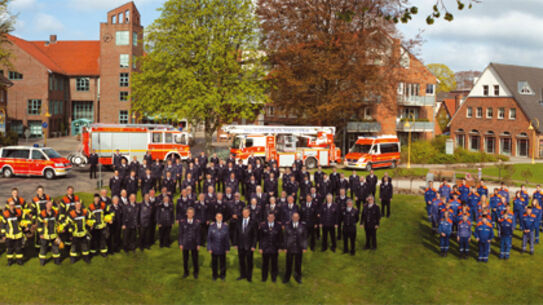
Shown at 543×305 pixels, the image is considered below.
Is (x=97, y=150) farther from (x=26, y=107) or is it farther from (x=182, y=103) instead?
(x=26, y=107)

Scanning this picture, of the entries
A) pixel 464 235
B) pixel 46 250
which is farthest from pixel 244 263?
pixel 464 235

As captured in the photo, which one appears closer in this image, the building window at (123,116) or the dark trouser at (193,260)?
the dark trouser at (193,260)

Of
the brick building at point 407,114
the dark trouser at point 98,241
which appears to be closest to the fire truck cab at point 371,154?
the brick building at point 407,114

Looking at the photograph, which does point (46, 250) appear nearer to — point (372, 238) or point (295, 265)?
point (295, 265)

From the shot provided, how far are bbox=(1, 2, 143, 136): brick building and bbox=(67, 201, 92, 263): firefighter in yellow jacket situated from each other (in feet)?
144

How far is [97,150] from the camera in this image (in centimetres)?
2997

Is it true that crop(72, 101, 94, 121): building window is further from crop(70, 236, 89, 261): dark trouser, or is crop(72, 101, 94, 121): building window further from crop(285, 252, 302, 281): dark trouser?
crop(285, 252, 302, 281): dark trouser

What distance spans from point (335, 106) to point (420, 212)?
17.4 metres

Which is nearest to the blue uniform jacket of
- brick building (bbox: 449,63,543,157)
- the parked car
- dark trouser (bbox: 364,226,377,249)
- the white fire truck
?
dark trouser (bbox: 364,226,377,249)

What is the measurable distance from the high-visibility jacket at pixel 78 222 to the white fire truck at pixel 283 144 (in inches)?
686

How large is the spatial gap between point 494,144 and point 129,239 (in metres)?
48.1

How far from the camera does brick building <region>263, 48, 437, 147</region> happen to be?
47362 mm

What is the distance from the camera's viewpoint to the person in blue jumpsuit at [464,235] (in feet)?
47.1

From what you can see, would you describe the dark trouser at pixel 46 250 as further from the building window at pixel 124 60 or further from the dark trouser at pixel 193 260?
the building window at pixel 124 60
